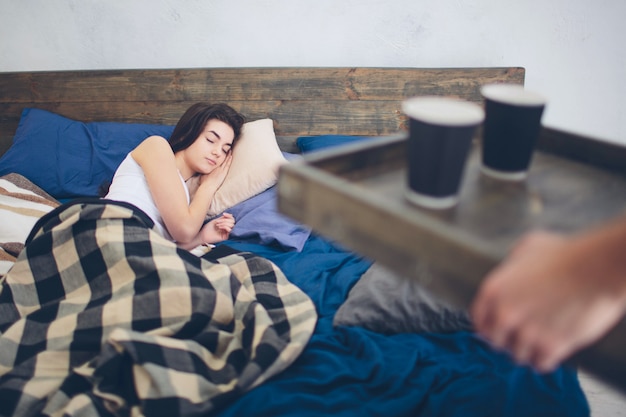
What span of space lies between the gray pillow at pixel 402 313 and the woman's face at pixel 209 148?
2.61 feet

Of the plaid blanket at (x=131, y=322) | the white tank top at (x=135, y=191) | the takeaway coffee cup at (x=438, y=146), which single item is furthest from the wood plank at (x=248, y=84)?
the takeaway coffee cup at (x=438, y=146)

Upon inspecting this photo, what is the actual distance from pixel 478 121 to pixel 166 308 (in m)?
0.80

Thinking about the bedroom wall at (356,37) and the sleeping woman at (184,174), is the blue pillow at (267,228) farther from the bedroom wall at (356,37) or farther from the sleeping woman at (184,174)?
the bedroom wall at (356,37)

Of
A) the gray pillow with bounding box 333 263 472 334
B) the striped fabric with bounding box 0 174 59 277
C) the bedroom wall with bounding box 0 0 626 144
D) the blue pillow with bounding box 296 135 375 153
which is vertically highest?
Answer: the bedroom wall with bounding box 0 0 626 144

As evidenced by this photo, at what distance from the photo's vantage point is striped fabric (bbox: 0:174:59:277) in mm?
1413

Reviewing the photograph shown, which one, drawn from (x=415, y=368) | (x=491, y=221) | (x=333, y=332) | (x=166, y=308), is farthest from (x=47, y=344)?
(x=491, y=221)

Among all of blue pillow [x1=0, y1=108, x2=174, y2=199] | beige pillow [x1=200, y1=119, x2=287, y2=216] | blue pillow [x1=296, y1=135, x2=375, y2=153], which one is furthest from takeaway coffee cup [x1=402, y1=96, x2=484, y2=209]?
blue pillow [x1=0, y1=108, x2=174, y2=199]

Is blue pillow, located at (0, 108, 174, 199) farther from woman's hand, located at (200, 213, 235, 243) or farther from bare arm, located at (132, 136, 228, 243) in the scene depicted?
woman's hand, located at (200, 213, 235, 243)

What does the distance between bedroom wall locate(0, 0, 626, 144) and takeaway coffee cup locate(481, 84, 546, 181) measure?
1.40 m

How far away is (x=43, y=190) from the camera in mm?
1828

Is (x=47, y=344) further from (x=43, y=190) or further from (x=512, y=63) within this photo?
(x=512, y=63)

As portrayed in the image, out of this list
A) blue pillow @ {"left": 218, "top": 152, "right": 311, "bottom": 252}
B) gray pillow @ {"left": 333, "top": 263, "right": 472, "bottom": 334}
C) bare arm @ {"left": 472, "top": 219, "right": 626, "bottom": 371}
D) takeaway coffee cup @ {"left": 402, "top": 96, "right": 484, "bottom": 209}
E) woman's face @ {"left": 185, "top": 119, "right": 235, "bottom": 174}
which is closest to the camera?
bare arm @ {"left": 472, "top": 219, "right": 626, "bottom": 371}

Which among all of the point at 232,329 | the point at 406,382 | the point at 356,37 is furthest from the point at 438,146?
the point at 356,37

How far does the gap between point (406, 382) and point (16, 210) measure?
1.32 meters
